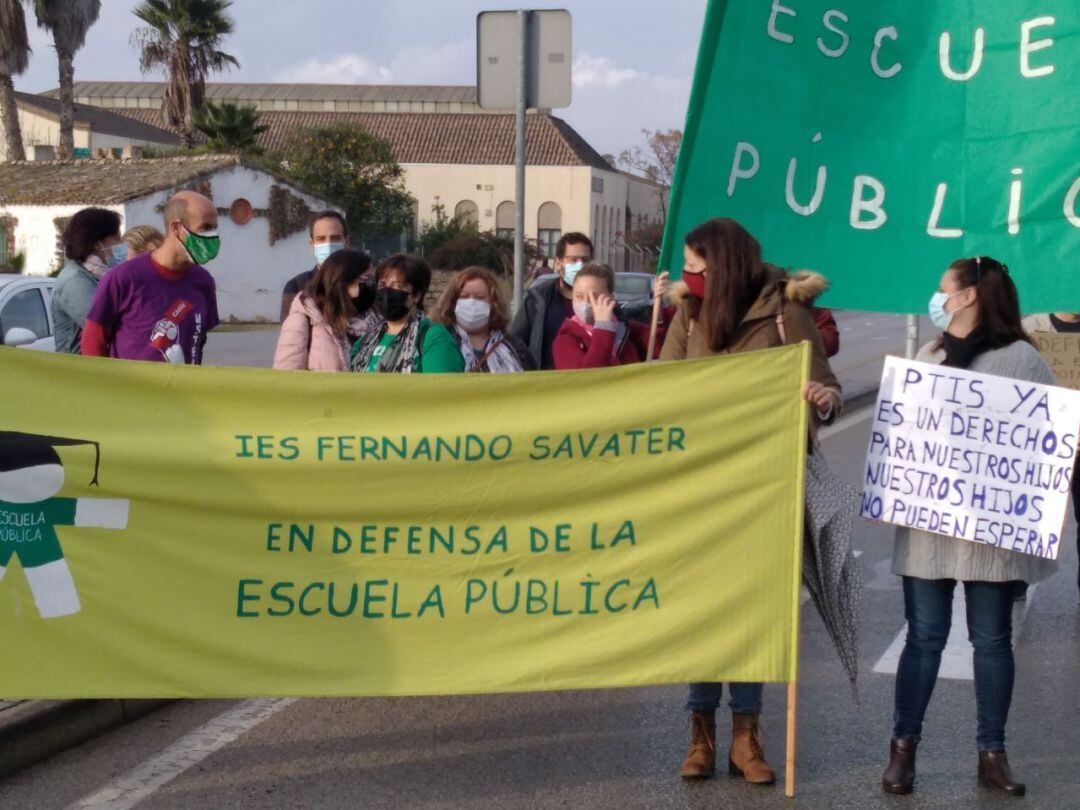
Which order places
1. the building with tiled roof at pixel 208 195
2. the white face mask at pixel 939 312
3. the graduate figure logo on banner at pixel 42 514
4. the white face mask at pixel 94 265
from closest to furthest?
the graduate figure logo on banner at pixel 42 514 < the white face mask at pixel 939 312 < the white face mask at pixel 94 265 < the building with tiled roof at pixel 208 195

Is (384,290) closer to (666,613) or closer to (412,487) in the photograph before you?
(412,487)

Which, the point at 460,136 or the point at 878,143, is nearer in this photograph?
the point at 878,143

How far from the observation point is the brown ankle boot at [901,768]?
4.96 m

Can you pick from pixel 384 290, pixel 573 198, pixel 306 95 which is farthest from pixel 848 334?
pixel 306 95

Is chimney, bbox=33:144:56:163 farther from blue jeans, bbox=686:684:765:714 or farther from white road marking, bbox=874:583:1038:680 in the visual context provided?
blue jeans, bbox=686:684:765:714

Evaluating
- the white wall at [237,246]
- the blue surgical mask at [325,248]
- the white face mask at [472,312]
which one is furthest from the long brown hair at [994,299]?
the white wall at [237,246]

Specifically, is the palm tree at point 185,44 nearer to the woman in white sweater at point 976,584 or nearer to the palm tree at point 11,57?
the palm tree at point 11,57

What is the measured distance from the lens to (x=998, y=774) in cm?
497

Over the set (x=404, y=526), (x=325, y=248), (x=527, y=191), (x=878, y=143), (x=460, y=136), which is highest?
(x=460, y=136)

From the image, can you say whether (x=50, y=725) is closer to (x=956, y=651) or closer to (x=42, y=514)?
(x=42, y=514)

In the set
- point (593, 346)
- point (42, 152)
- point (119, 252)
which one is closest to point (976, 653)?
point (593, 346)

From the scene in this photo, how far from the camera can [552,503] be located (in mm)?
4879

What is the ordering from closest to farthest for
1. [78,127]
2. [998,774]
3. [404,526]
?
[404,526] < [998,774] < [78,127]

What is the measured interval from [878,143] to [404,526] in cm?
238
